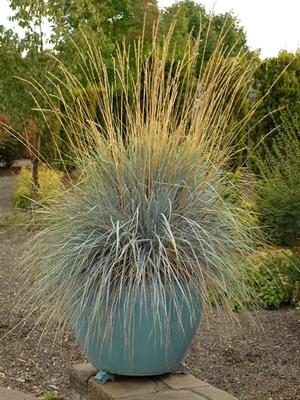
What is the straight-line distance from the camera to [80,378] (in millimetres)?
3170

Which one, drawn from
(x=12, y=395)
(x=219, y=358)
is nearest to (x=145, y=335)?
(x=12, y=395)

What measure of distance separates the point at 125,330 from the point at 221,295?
0.48m

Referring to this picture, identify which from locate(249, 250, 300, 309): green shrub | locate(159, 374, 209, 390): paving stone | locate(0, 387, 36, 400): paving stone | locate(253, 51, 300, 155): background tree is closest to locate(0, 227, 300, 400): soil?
locate(0, 387, 36, 400): paving stone

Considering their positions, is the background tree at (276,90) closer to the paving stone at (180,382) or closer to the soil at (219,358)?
the soil at (219,358)

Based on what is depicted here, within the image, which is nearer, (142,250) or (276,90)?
(142,250)

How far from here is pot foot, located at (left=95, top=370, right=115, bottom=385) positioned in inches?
120

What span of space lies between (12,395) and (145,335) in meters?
1.05

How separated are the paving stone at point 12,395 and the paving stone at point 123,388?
584 mm

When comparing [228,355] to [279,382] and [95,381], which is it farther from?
[95,381]

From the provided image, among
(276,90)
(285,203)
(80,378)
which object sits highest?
(276,90)

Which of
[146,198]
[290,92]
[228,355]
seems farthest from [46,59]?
[146,198]

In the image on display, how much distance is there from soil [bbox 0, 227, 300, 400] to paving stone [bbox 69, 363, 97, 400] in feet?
1.39

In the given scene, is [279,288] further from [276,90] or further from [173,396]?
[276,90]

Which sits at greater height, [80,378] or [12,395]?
[80,378]
